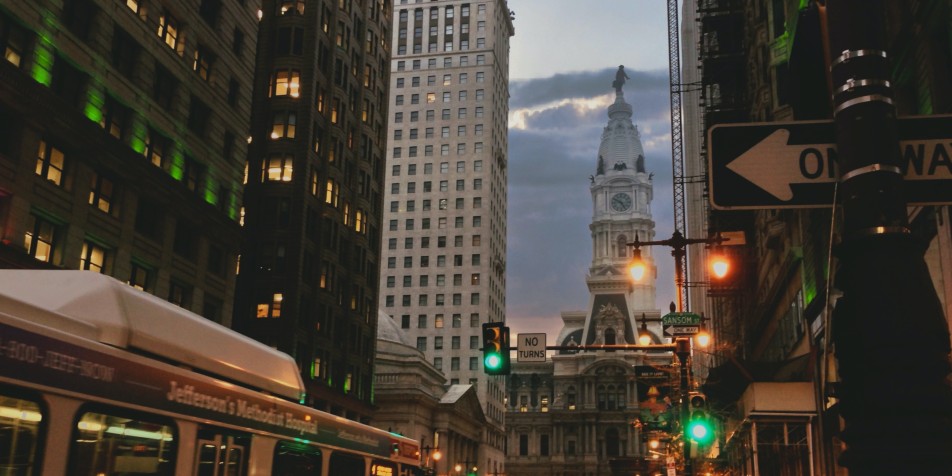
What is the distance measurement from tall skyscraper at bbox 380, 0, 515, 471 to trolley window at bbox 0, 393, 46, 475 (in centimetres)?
11513

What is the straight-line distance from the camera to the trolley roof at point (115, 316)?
9.82 m

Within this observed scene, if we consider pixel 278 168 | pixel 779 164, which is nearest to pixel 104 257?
pixel 278 168

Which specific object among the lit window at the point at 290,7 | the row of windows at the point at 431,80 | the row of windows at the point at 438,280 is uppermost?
the row of windows at the point at 431,80

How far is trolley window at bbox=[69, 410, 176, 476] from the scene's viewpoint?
8562 mm

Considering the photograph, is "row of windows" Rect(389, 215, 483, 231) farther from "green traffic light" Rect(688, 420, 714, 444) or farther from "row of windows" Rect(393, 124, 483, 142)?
"green traffic light" Rect(688, 420, 714, 444)

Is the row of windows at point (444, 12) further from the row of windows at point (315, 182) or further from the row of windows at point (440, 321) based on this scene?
the row of windows at point (315, 182)

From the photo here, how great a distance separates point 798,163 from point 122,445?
7553 mm

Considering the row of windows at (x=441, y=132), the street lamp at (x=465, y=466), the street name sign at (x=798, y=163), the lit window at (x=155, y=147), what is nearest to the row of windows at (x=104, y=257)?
the lit window at (x=155, y=147)

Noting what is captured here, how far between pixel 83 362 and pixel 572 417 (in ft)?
472

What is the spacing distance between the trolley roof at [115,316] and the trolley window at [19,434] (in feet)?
3.46

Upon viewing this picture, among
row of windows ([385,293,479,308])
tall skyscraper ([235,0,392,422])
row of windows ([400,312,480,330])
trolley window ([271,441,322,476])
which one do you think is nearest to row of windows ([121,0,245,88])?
tall skyscraper ([235,0,392,422])

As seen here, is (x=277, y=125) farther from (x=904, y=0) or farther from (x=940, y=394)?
(x=940, y=394)

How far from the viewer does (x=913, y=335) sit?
4.01 meters

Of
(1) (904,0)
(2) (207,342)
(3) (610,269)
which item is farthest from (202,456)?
(3) (610,269)
